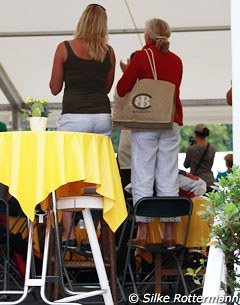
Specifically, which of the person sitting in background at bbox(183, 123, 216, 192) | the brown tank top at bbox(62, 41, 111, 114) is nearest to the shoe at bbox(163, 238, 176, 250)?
the brown tank top at bbox(62, 41, 111, 114)

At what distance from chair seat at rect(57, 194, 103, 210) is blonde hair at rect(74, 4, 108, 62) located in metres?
1.09

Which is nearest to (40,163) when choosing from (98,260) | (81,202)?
(81,202)

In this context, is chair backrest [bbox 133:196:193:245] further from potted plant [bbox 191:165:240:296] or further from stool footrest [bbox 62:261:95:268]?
potted plant [bbox 191:165:240:296]

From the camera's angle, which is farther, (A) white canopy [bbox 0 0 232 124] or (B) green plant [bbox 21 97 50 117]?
(A) white canopy [bbox 0 0 232 124]

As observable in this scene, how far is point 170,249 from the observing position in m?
5.11

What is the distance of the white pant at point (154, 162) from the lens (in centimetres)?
521

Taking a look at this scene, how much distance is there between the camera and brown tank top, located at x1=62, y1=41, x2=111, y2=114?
487cm

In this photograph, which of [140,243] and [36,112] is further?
[140,243]

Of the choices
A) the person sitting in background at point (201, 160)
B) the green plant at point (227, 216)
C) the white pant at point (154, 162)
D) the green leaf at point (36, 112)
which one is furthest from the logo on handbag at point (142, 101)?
the person sitting in background at point (201, 160)

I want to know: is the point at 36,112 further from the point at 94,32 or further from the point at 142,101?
the point at 142,101

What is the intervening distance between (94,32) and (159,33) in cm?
58

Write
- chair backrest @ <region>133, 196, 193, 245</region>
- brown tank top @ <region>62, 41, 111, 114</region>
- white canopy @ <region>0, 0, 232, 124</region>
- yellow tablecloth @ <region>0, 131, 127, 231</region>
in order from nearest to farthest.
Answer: yellow tablecloth @ <region>0, 131, 127, 231</region>
brown tank top @ <region>62, 41, 111, 114</region>
chair backrest @ <region>133, 196, 193, 245</region>
white canopy @ <region>0, 0, 232, 124</region>

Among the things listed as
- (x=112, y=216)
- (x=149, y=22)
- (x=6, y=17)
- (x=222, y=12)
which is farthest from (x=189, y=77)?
(x=112, y=216)

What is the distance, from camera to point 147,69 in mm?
5270
